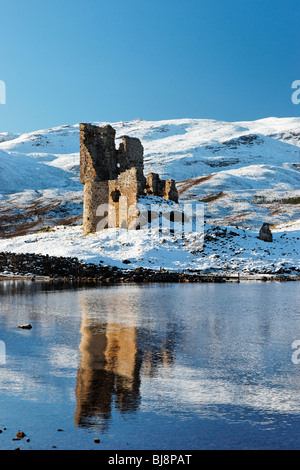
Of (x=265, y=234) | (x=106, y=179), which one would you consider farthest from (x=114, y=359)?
(x=106, y=179)

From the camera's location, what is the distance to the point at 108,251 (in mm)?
36000

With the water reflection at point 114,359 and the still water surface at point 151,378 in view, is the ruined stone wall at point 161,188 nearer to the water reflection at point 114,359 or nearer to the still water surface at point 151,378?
the still water surface at point 151,378

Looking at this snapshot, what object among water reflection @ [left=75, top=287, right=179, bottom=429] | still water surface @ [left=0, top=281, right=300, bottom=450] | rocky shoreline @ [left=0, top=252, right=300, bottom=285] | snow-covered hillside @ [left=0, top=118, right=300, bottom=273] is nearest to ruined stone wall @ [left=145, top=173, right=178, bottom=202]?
snow-covered hillside @ [left=0, top=118, right=300, bottom=273]

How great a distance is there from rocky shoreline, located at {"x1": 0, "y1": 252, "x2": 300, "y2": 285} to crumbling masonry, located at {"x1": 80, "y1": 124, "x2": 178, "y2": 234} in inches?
326

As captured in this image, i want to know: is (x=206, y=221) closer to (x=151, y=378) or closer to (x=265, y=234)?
(x=265, y=234)

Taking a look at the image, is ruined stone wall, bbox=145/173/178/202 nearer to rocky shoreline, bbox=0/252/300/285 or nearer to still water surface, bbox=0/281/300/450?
rocky shoreline, bbox=0/252/300/285

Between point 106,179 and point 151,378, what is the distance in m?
37.7

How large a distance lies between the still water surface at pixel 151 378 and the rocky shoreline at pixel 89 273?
510 inches

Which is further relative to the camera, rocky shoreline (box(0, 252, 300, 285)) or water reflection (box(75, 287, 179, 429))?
rocky shoreline (box(0, 252, 300, 285))

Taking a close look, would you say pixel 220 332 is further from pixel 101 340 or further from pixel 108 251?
pixel 108 251

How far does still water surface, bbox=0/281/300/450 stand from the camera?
6.45 meters

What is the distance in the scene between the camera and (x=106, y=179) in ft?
150

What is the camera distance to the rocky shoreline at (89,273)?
3127 cm
